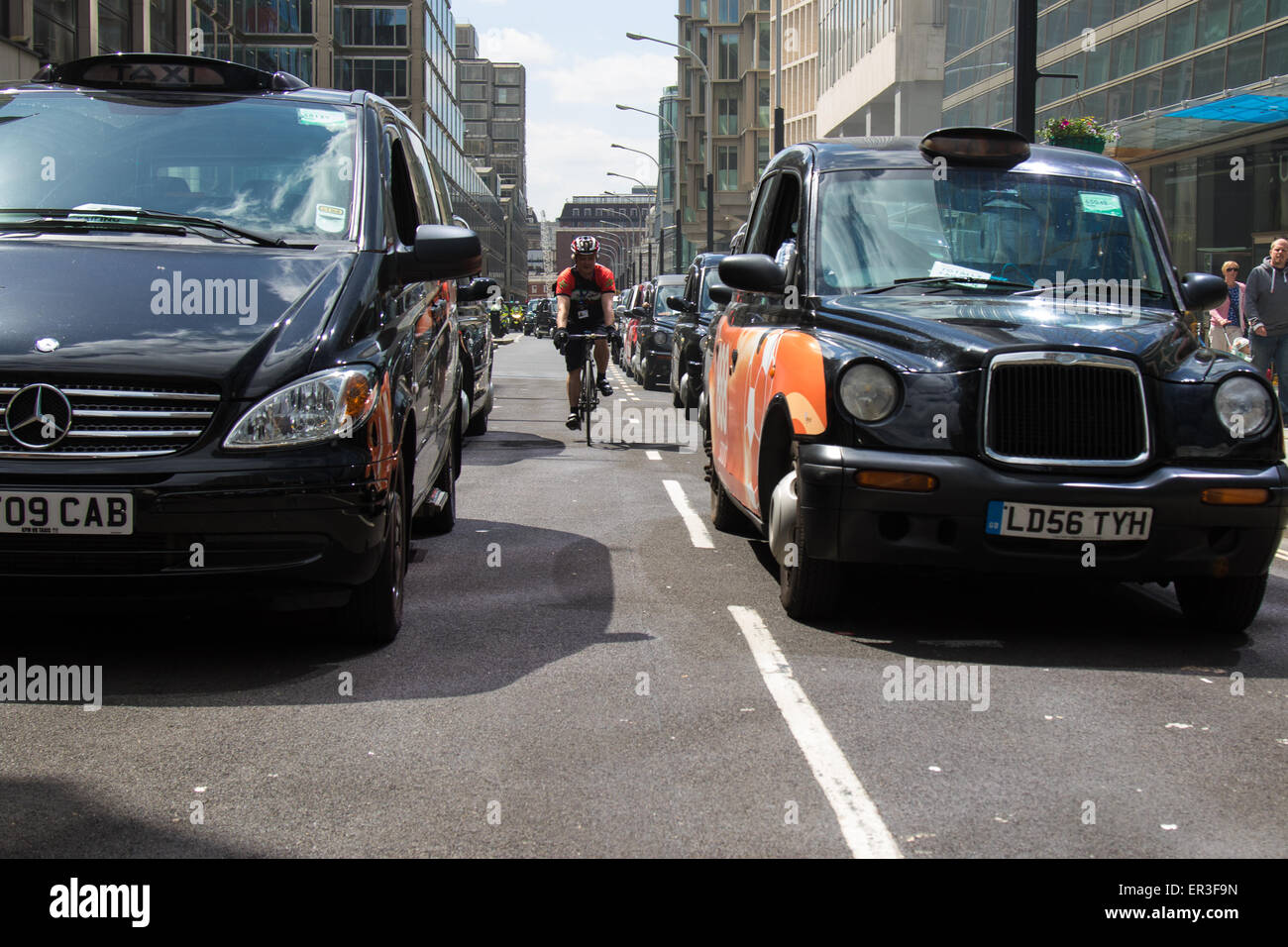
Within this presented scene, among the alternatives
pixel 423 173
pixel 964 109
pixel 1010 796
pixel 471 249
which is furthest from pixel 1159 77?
pixel 1010 796

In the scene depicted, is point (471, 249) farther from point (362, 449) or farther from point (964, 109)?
point (964, 109)

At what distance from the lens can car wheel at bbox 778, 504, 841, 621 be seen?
19.1ft

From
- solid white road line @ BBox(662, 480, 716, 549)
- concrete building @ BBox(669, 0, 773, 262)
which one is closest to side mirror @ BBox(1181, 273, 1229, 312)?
solid white road line @ BBox(662, 480, 716, 549)

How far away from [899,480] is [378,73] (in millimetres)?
87992

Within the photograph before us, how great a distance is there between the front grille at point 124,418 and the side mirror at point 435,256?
130 centimetres

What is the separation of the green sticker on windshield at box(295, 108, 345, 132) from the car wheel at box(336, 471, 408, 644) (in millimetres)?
1707

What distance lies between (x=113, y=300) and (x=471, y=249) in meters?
A: 1.47

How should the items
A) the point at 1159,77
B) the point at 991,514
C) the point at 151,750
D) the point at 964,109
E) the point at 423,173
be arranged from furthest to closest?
1. the point at 964,109
2. the point at 1159,77
3. the point at 423,173
4. the point at 991,514
5. the point at 151,750

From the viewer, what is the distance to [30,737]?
4289mm

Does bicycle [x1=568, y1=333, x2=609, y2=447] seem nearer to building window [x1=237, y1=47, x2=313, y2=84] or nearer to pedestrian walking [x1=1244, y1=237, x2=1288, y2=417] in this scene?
pedestrian walking [x1=1244, y1=237, x2=1288, y2=417]

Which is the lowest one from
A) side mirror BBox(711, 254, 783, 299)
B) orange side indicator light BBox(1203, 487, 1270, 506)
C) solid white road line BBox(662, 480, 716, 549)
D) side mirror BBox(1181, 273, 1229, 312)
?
solid white road line BBox(662, 480, 716, 549)

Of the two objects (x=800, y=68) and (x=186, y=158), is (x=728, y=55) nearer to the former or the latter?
(x=800, y=68)

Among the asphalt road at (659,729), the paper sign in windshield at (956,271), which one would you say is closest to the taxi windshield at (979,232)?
the paper sign in windshield at (956,271)

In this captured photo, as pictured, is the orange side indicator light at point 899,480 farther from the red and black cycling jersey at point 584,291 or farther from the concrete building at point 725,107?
the concrete building at point 725,107
